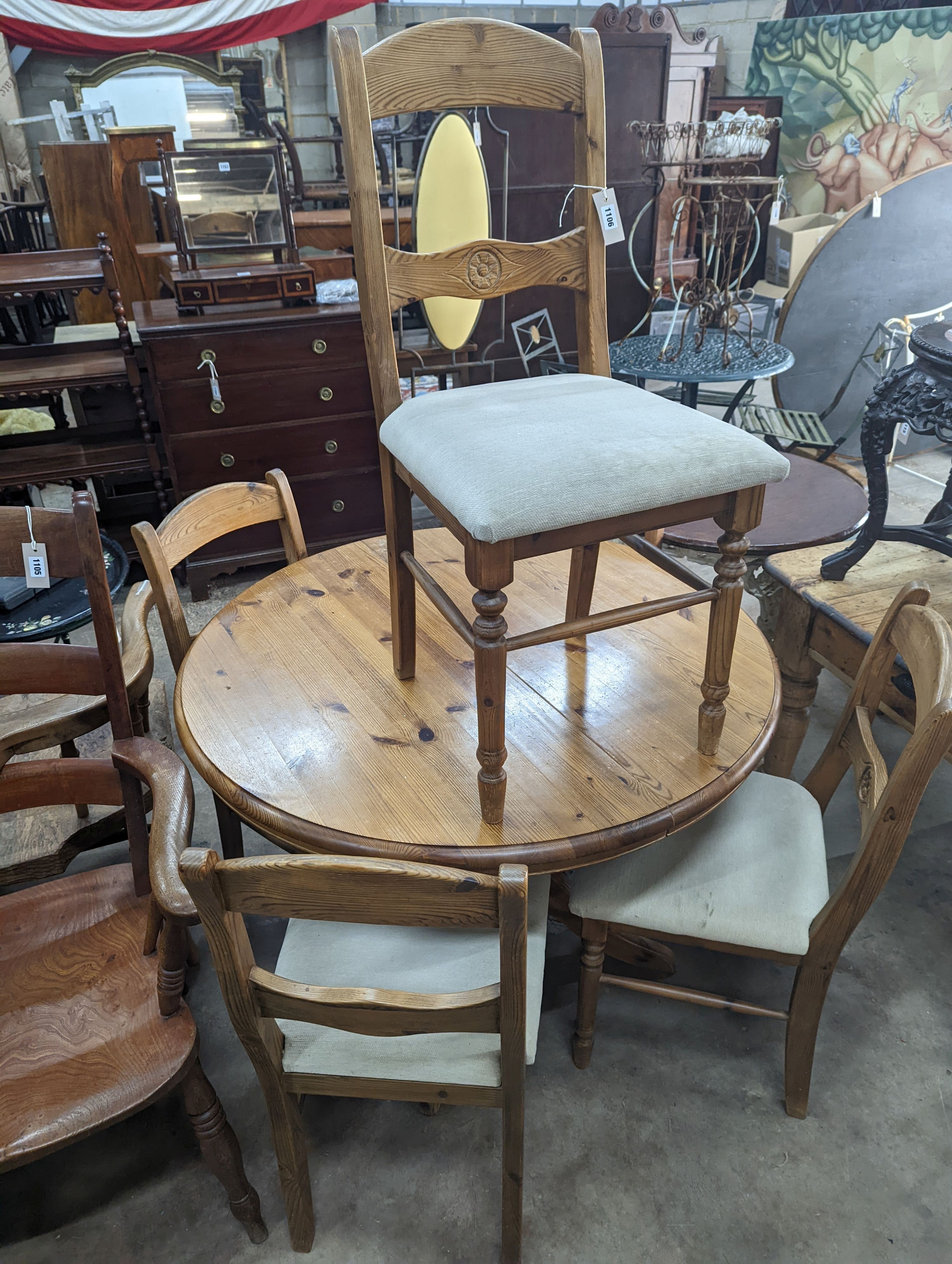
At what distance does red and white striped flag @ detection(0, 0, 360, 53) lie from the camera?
6.56 metres

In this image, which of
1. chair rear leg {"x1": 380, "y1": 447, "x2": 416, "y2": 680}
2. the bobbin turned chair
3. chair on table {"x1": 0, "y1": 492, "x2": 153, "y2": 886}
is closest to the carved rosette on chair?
the bobbin turned chair

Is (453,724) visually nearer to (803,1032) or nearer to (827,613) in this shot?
(803,1032)

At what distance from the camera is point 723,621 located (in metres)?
1.27

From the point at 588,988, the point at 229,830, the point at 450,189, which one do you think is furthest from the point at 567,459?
the point at 450,189

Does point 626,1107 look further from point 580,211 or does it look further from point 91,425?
point 91,425

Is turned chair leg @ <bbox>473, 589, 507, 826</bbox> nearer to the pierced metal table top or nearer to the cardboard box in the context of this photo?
the pierced metal table top

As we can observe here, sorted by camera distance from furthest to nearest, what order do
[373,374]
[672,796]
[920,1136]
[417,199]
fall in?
[417,199] → [920,1136] → [373,374] → [672,796]

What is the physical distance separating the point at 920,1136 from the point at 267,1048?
4.06 feet

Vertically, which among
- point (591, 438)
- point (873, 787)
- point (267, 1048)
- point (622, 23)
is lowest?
point (267, 1048)

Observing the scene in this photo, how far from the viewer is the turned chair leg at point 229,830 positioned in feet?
5.59

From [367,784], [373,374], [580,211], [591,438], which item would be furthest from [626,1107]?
[580,211]

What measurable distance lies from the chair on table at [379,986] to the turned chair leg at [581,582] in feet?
1.84

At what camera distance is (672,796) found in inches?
49.7

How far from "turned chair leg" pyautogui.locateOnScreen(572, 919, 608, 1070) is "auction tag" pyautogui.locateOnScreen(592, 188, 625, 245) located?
1.20m
